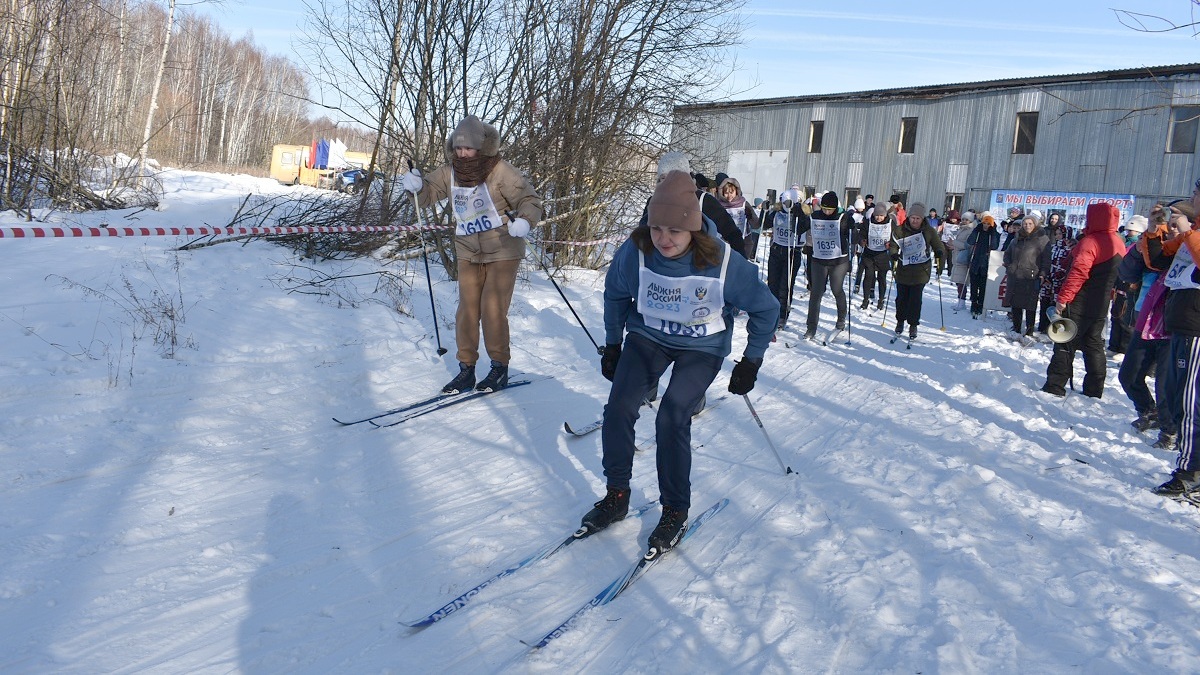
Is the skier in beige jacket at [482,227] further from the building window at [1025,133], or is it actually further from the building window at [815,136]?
the building window at [815,136]

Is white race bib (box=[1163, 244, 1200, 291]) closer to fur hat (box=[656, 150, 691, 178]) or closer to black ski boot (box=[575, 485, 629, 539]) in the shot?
fur hat (box=[656, 150, 691, 178])

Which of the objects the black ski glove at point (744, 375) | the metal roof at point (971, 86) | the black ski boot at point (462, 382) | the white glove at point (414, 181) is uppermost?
the metal roof at point (971, 86)

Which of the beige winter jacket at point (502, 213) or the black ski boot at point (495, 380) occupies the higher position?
the beige winter jacket at point (502, 213)

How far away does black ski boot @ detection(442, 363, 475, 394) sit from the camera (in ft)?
20.6

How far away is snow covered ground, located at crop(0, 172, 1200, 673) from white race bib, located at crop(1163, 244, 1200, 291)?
125cm

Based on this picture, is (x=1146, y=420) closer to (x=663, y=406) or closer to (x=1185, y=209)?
(x=1185, y=209)

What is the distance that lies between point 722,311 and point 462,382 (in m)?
3.03

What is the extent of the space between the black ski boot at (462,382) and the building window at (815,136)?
103 ft

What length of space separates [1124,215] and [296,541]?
29.3 metres

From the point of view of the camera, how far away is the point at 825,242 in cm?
1045

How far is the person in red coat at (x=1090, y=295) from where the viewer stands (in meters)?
7.29

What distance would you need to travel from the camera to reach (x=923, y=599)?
341 cm

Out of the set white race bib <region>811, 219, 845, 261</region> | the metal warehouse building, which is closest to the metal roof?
the metal warehouse building

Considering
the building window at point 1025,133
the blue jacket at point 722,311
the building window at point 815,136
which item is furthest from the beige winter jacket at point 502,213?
the building window at point 815,136
